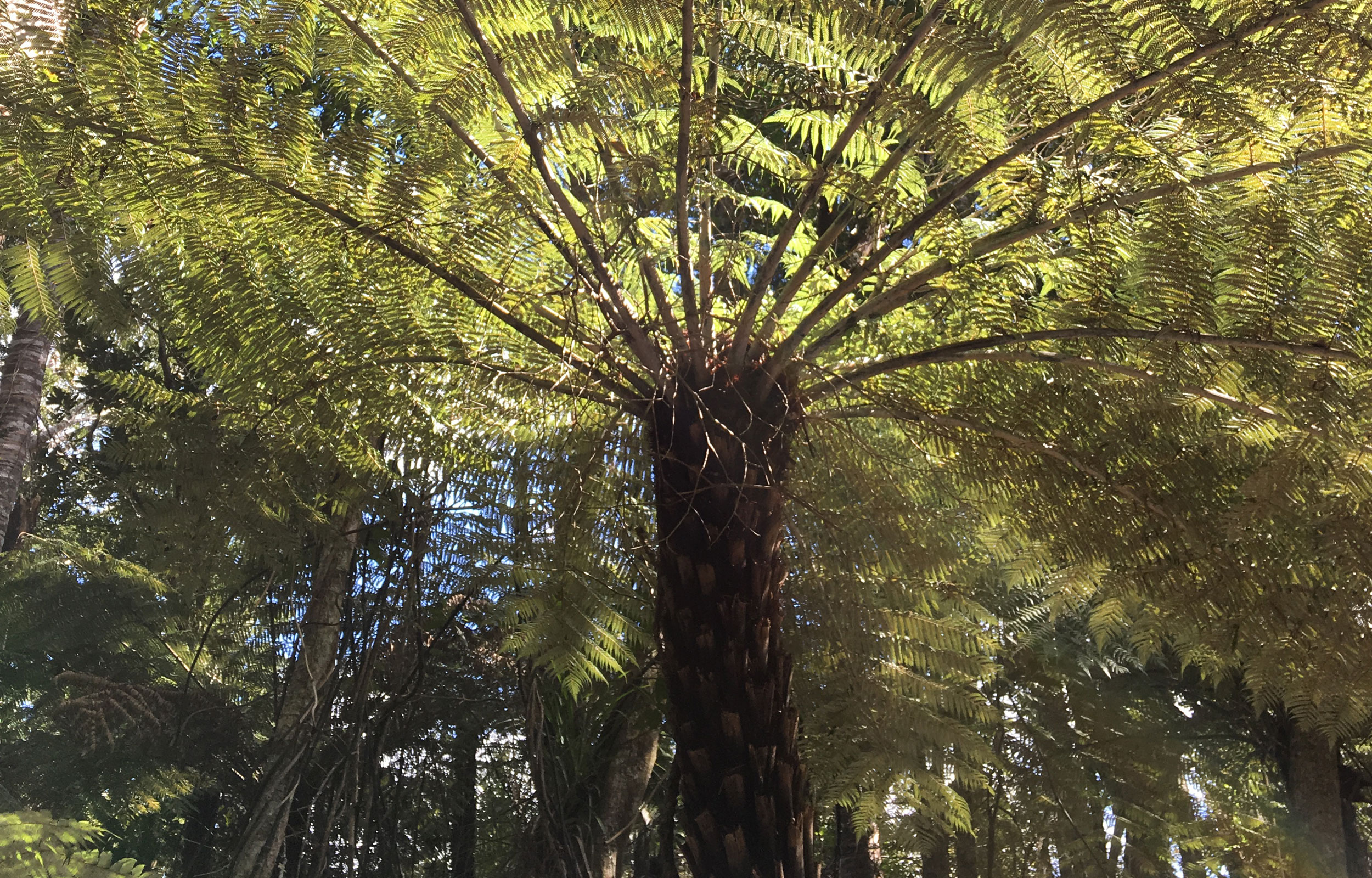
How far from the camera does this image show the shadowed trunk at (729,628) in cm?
187

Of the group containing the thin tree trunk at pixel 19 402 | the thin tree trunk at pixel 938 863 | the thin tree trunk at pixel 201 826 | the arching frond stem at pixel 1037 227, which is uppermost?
the thin tree trunk at pixel 19 402

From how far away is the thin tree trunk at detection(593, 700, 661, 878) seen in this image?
3.39m

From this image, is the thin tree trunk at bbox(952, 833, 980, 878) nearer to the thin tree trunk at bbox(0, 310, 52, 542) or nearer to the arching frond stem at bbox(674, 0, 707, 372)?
the arching frond stem at bbox(674, 0, 707, 372)

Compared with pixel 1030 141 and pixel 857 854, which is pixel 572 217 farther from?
pixel 857 854

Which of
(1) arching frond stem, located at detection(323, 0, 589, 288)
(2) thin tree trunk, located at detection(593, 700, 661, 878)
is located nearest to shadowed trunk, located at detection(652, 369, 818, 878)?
(1) arching frond stem, located at detection(323, 0, 589, 288)

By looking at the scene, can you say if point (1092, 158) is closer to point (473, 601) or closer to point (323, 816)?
point (473, 601)

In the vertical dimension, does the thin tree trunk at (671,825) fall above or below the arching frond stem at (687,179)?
below

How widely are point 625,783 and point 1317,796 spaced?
13.6 ft

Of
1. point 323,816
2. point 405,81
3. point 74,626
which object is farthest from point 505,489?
point 74,626

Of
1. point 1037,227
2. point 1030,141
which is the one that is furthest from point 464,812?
point 1030,141

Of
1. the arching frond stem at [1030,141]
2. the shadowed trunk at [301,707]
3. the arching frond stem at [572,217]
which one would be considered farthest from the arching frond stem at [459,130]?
the shadowed trunk at [301,707]

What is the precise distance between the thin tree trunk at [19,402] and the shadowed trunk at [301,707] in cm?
197

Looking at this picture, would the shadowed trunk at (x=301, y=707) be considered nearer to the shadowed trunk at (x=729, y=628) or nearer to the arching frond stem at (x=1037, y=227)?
the shadowed trunk at (x=729, y=628)

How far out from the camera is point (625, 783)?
350cm
